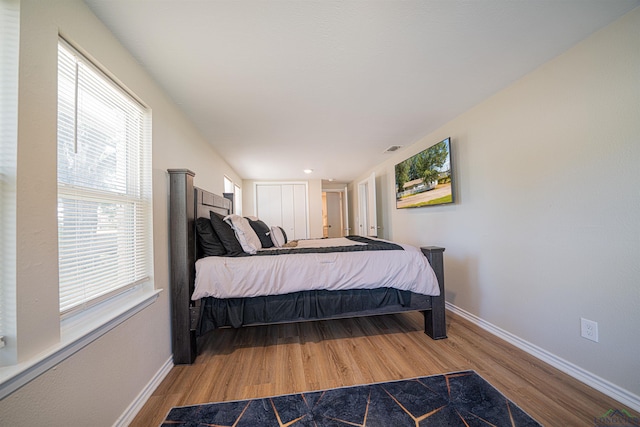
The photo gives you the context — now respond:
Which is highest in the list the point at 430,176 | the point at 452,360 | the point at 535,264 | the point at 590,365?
the point at 430,176

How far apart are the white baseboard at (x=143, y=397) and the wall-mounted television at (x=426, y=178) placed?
2972 millimetres

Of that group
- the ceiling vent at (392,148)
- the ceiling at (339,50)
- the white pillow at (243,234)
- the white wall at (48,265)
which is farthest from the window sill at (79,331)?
the ceiling vent at (392,148)

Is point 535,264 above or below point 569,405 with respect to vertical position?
above

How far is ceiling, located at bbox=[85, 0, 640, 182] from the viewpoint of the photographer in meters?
1.12

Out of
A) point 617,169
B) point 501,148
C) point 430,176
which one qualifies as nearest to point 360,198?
point 430,176

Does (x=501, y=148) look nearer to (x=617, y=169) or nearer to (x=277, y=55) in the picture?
(x=617, y=169)

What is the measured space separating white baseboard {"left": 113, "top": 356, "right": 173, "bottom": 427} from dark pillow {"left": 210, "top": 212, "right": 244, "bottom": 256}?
2.90 feet

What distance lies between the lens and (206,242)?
182 centimetres

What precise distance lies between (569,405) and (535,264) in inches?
34.9

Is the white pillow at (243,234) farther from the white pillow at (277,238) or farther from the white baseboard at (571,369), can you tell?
the white baseboard at (571,369)

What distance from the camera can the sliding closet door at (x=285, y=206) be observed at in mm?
5422

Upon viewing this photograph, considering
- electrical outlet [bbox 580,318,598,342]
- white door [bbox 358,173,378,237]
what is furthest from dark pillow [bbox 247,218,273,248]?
electrical outlet [bbox 580,318,598,342]

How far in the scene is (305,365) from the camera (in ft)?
5.31

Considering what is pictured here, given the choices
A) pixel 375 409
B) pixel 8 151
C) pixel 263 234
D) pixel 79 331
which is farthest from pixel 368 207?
pixel 8 151
